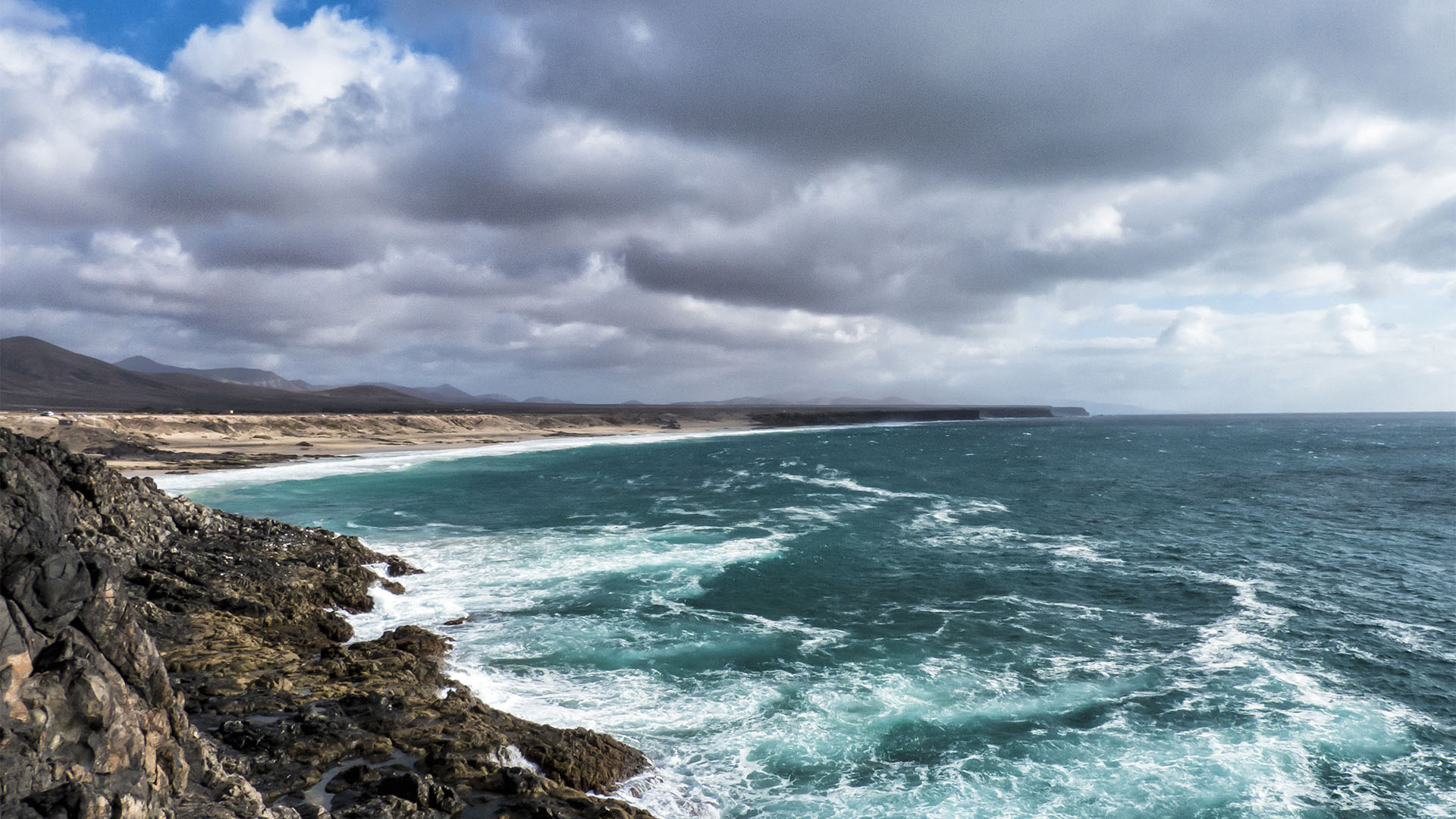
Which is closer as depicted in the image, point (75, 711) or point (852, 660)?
point (75, 711)

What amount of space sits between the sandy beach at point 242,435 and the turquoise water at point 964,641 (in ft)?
83.2

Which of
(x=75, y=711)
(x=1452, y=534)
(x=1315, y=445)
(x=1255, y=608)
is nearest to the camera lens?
(x=75, y=711)

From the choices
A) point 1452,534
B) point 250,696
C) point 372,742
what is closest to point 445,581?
point 250,696

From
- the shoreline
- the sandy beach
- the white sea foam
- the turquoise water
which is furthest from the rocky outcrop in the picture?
the sandy beach

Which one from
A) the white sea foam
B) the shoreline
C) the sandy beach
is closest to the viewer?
the white sea foam

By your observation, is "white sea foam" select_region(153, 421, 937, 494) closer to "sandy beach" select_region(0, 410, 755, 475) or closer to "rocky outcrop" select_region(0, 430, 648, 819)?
"sandy beach" select_region(0, 410, 755, 475)

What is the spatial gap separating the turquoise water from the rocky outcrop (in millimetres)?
Result: 2226

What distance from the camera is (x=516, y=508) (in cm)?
5066

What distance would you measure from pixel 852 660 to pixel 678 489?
42.1 metres

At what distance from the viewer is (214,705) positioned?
50.3 ft

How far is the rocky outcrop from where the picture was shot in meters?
9.13

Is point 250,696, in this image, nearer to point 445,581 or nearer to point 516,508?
point 445,581

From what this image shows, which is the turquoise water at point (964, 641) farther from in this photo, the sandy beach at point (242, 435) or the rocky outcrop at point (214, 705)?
the sandy beach at point (242, 435)

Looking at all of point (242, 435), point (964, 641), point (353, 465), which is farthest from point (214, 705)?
point (242, 435)
